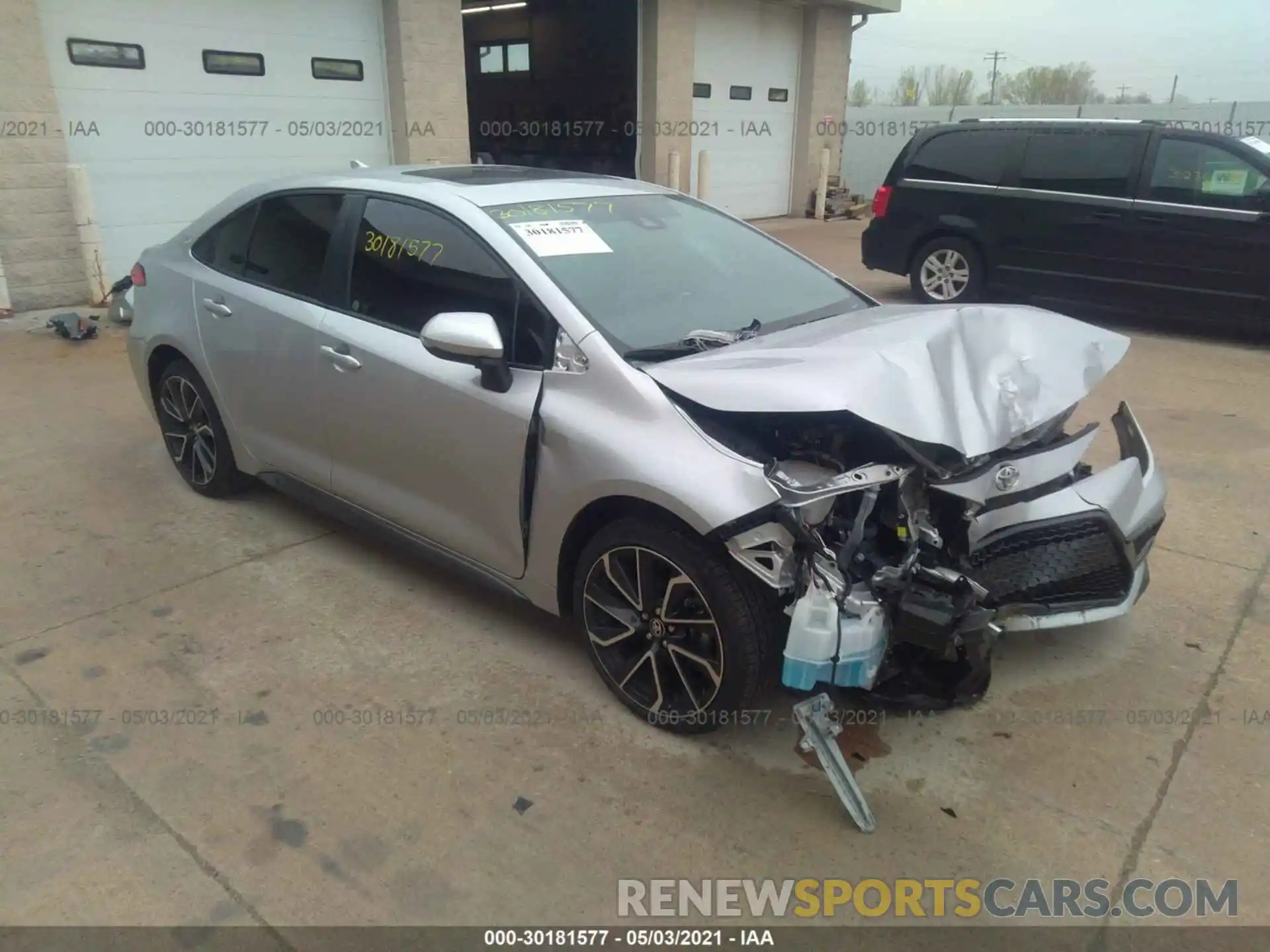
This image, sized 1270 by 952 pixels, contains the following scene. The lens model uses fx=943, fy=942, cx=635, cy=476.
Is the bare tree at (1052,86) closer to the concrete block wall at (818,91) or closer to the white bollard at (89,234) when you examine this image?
the concrete block wall at (818,91)

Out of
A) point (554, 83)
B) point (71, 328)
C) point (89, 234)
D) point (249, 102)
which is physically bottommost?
point (71, 328)

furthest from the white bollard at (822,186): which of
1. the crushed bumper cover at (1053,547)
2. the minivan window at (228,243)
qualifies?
the crushed bumper cover at (1053,547)

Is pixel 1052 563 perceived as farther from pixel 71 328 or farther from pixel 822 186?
pixel 822 186

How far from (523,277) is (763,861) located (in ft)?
6.17

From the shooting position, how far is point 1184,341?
8.01 meters

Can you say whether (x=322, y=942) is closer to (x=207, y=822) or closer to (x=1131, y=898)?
(x=207, y=822)

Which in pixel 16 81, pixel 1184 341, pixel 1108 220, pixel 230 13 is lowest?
pixel 1184 341

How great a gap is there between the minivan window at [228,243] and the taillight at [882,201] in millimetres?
6513

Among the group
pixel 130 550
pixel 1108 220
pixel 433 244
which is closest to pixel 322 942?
pixel 433 244

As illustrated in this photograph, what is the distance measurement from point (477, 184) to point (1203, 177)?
672 cm

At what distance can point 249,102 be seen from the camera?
9.20 m

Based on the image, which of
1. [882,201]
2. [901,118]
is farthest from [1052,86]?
[882,201]

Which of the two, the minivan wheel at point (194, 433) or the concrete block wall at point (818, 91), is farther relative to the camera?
the concrete block wall at point (818, 91)

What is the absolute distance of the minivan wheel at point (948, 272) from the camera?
343 inches
